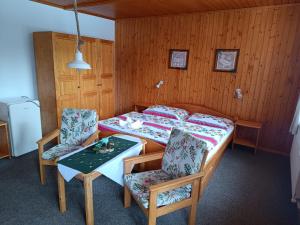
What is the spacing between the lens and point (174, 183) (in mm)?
1686

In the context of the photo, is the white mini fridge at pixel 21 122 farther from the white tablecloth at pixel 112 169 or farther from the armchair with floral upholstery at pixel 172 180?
the armchair with floral upholstery at pixel 172 180

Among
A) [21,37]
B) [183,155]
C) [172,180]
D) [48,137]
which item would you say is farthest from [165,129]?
[21,37]

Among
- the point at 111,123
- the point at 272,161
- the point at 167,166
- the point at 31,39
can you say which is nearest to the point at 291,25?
the point at 272,161

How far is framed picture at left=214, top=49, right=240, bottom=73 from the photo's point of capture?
3721mm

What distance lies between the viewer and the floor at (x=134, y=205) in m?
2.06

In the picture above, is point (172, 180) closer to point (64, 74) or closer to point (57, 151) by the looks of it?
point (57, 151)

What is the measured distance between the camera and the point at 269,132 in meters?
3.70

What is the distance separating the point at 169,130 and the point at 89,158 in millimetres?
1465

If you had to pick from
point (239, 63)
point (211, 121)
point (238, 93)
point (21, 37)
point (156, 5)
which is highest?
point (156, 5)

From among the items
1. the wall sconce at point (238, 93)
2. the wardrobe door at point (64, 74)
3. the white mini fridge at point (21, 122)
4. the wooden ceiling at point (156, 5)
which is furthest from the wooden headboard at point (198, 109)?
the white mini fridge at point (21, 122)

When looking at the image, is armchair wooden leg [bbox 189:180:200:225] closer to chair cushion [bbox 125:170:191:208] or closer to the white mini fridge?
chair cushion [bbox 125:170:191:208]

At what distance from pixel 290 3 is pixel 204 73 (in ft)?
5.42

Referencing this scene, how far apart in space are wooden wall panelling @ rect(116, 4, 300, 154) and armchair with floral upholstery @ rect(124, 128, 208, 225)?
2.21 meters

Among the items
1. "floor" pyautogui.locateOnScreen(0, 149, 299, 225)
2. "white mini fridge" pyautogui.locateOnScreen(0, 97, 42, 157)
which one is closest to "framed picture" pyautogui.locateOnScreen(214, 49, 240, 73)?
"floor" pyautogui.locateOnScreen(0, 149, 299, 225)
